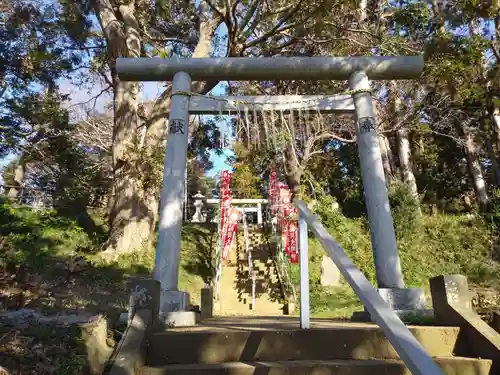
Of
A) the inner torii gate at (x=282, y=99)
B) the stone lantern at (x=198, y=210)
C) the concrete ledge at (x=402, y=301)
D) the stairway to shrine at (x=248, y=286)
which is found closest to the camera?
the concrete ledge at (x=402, y=301)

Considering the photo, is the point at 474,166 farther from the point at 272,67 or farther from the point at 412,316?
A: the point at 412,316

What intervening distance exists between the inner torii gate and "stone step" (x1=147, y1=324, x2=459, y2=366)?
5.62 feet

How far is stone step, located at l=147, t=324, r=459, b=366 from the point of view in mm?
2678

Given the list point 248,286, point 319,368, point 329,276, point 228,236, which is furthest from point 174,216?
point 329,276

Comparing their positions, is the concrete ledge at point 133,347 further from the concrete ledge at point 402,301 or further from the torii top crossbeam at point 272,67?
the torii top crossbeam at point 272,67

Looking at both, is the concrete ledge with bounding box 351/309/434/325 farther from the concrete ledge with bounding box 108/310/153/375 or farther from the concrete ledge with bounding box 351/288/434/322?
the concrete ledge with bounding box 108/310/153/375

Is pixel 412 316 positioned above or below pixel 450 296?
below

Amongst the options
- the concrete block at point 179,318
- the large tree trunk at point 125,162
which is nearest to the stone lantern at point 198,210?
the large tree trunk at point 125,162

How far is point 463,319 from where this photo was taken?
283 centimetres

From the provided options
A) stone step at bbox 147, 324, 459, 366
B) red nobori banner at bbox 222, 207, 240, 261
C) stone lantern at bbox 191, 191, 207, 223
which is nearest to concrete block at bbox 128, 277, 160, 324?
stone step at bbox 147, 324, 459, 366

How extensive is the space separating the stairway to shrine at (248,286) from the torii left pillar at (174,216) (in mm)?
4777

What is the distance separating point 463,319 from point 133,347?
7.18 feet

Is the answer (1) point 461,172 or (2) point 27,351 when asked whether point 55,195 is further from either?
(1) point 461,172

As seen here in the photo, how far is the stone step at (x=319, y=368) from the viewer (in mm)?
2391
